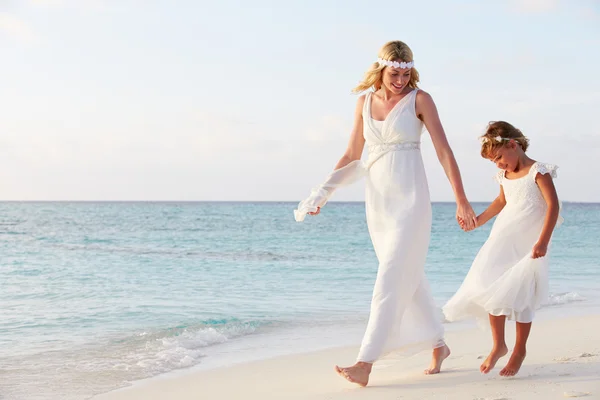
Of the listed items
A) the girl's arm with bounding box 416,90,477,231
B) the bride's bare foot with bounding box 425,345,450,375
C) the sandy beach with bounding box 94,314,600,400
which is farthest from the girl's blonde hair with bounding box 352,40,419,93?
the sandy beach with bounding box 94,314,600,400

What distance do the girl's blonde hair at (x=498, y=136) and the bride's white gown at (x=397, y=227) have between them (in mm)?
451

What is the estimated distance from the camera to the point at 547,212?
12.8 ft

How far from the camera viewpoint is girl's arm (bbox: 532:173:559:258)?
12.6ft

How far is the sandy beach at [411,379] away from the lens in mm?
3643

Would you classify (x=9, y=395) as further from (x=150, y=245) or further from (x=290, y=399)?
(x=150, y=245)

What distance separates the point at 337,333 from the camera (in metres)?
6.50

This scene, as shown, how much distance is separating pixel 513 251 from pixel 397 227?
28.8 inches

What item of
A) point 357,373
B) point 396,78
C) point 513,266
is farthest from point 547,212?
point 357,373

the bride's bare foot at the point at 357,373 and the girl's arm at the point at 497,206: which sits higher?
the girl's arm at the point at 497,206

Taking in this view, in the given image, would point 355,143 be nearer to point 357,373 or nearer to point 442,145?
point 442,145

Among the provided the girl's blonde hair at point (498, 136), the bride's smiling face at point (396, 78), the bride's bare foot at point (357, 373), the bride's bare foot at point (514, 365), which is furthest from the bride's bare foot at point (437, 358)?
the bride's smiling face at point (396, 78)

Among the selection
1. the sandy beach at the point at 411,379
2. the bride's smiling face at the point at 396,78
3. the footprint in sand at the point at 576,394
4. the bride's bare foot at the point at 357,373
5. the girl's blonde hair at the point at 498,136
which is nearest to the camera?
the footprint in sand at the point at 576,394

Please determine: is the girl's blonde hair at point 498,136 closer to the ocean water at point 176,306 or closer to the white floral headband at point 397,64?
the white floral headband at point 397,64

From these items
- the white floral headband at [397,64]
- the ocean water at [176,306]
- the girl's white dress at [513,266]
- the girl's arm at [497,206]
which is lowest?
the ocean water at [176,306]
